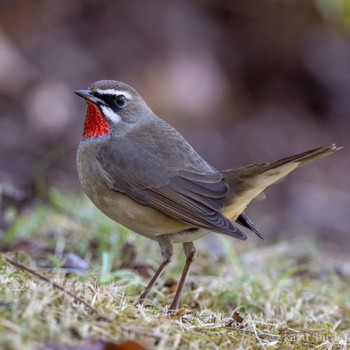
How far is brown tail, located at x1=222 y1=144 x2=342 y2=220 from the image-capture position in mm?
4762

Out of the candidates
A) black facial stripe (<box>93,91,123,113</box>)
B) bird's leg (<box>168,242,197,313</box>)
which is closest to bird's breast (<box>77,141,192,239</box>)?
bird's leg (<box>168,242,197,313</box>)

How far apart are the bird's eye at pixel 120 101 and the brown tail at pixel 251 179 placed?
1046 millimetres

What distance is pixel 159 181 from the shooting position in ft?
17.0

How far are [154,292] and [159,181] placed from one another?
0.88 meters

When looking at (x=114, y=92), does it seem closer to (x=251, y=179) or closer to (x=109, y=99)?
(x=109, y=99)

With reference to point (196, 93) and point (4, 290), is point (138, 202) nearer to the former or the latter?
point (4, 290)

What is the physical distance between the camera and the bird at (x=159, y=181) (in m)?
4.96

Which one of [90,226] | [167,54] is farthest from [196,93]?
[90,226]

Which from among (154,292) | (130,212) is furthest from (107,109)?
(154,292)

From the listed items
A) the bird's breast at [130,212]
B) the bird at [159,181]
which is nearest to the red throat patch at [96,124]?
the bird at [159,181]

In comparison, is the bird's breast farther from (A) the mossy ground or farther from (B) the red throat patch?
(A) the mossy ground

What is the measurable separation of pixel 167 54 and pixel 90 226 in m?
6.44

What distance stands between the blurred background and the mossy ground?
281 centimetres

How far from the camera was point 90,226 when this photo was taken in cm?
696
